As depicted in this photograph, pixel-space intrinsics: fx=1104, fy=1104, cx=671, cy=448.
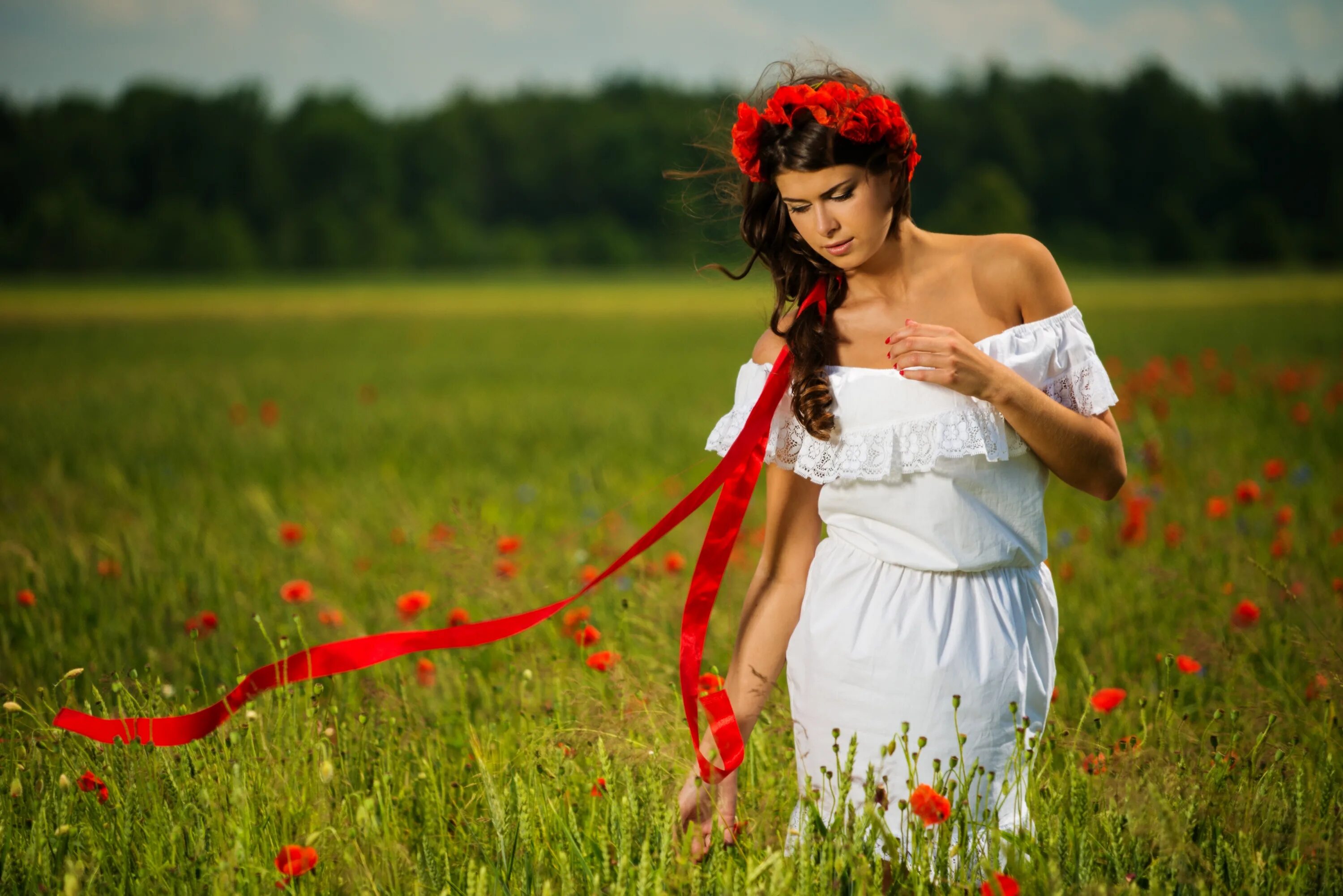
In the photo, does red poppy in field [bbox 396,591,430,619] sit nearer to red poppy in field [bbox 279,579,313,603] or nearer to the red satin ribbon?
red poppy in field [bbox 279,579,313,603]

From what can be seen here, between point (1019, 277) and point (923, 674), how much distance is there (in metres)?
0.72

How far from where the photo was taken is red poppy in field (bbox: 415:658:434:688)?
9.46 feet

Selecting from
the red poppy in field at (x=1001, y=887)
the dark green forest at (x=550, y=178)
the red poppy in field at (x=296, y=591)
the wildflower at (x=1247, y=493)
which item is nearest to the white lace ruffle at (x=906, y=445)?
the red poppy in field at (x=1001, y=887)

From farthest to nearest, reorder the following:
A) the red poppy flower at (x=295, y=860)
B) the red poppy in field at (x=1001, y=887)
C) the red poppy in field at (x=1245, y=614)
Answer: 1. the red poppy in field at (x=1245, y=614)
2. the red poppy flower at (x=295, y=860)
3. the red poppy in field at (x=1001, y=887)

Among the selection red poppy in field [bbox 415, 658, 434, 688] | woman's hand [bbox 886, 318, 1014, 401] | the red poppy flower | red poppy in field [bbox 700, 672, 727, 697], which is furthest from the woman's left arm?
red poppy in field [bbox 415, 658, 434, 688]

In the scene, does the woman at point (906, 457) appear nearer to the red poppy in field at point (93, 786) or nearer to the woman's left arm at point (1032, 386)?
the woman's left arm at point (1032, 386)

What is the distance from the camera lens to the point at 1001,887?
1.62 meters

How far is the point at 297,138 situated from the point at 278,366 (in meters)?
47.7

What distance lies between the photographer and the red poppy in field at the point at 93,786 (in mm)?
2010

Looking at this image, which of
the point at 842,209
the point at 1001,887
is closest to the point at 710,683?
the point at 1001,887

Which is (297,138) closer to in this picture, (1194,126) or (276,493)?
(1194,126)

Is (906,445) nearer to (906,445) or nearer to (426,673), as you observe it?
(906,445)

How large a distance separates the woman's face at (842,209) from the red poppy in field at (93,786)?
164 centimetres

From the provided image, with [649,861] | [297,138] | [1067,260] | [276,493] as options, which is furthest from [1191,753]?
[297,138]
